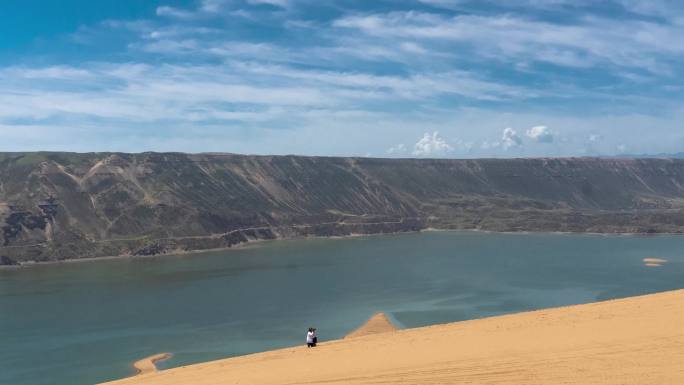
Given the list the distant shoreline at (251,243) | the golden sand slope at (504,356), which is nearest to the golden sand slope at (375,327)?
the golden sand slope at (504,356)

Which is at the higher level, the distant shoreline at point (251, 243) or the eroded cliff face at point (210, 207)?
the eroded cliff face at point (210, 207)

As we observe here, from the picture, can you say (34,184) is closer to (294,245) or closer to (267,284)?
(294,245)

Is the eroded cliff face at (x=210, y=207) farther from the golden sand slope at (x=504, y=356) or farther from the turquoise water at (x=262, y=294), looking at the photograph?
the golden sand slope at (x=504, y=356)

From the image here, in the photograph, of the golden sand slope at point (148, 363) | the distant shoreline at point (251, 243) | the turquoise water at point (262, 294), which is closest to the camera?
the golden sand slope at point (148, 363)

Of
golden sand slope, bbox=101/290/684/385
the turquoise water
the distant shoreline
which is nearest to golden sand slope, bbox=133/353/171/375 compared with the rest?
the turquoise water

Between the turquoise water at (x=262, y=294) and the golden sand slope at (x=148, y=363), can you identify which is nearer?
the golden sand slope at (x=148, y=363)

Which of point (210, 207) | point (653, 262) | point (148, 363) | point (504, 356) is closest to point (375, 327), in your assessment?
point (148, 363)
